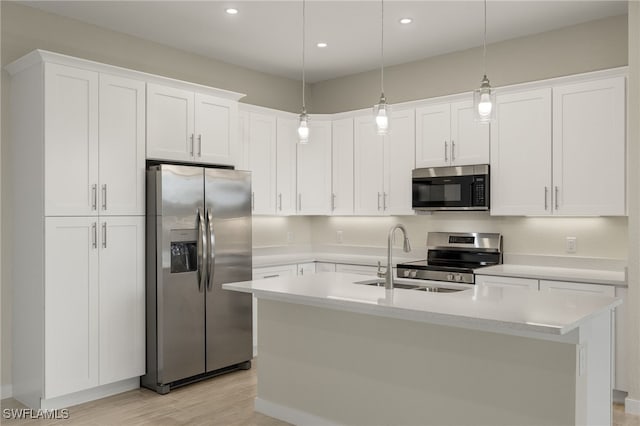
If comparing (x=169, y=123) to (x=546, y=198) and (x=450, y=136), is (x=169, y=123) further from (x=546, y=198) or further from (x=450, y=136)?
(x=546, y=198)

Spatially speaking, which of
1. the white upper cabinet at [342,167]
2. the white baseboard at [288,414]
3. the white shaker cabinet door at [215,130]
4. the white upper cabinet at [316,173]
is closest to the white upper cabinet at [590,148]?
the white upper cabinet at [342,167]

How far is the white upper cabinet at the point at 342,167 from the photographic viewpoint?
226 inches

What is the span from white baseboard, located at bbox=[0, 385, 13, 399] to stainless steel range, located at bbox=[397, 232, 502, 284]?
11.1 feet

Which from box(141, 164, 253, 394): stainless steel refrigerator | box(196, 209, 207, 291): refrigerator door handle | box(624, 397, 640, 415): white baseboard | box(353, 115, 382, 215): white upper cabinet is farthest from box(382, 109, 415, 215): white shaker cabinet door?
box(624, 397, 640, 415): white baseboard

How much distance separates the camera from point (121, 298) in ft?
13.5

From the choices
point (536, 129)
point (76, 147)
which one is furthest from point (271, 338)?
point (536, 129)

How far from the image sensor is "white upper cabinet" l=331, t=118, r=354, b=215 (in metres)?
5.73

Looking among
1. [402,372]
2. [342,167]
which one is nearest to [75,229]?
[402,372]

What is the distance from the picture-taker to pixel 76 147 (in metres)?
3.84

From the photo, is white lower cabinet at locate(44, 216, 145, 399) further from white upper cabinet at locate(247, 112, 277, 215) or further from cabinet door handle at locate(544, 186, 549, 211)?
cabinet door handle at locate(544, 186, 549, 211)

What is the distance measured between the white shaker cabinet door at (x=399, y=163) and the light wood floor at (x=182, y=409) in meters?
2.27

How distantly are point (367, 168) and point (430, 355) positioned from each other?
2977mm

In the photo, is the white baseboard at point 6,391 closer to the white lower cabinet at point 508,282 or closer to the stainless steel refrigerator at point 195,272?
the stainless steel refrigerator at point 195,272

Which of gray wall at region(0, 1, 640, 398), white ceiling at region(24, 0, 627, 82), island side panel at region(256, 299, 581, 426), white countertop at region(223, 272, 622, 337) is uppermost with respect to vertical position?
white ceiling at region(24, 0, 627, 82)
